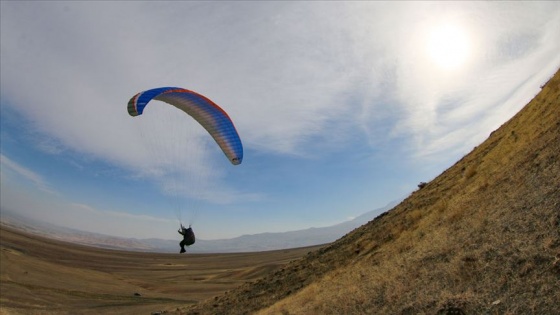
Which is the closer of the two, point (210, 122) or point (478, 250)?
point (478, 250)

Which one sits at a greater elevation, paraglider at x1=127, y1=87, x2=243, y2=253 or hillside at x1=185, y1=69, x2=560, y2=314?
paraglider at x1=127, y1=87, x2=243, y2=253

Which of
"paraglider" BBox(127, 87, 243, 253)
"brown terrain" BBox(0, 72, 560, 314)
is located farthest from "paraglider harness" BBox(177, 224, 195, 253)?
"brown terrain" BBox(0, 72, 560, 314)

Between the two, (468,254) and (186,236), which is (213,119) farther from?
(468,254)

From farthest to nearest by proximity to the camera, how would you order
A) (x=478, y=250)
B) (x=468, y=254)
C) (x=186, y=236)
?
(x=186, y=236), (x=468, y=254), (x=478, y=250)

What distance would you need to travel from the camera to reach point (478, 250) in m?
9.20

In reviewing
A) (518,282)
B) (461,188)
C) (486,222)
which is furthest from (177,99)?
(518,282)

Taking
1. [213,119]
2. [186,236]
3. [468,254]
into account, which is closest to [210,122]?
[213,119]

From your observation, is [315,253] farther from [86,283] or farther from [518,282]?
[86,283]

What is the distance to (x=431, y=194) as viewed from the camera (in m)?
20.8

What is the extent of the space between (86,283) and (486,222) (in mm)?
55490

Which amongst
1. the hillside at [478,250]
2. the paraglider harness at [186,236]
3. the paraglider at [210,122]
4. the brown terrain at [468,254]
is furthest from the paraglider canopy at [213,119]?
the hillside at [478,250]

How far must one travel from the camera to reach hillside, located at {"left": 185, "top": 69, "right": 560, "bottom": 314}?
283 inches

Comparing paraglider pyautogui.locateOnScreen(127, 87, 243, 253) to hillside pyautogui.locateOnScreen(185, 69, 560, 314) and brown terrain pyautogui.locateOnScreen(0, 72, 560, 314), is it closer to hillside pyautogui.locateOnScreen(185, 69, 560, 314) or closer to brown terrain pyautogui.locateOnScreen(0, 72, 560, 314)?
brown terrain pyautogui.locateOnScreen(0, 72, 560, 314)

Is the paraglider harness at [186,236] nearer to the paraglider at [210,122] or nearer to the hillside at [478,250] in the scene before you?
the paraglider at [210,122]
